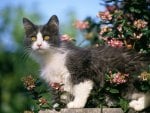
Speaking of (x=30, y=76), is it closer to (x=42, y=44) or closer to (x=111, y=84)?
(x=42, y=44)

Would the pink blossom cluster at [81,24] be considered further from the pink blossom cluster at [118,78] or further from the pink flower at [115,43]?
the pink blossom cluster at [118,78]

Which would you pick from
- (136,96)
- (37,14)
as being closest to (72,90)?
(136,96)

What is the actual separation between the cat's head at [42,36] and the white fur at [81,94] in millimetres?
513

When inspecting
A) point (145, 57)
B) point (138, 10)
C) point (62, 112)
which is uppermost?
point (138, 10)

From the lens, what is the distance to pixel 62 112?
5.43 meters

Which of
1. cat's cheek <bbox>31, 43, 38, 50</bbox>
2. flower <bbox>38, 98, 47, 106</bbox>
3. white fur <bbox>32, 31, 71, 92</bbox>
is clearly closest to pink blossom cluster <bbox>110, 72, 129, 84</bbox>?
white fur <bbox>32, 31, 71, 92</bbox>

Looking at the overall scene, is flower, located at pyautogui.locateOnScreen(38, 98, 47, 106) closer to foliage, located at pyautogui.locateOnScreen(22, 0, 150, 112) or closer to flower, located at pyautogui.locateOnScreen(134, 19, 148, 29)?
foliage, located at pyautogui.locateOnScreen(22, 0, 150, 112)

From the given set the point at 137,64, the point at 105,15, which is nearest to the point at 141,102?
the point at 137,64

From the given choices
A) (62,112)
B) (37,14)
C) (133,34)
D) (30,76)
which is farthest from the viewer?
(37,14)

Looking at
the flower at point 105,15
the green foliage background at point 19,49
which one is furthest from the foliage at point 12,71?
the flower at point 105,15

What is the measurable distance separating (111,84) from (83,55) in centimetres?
42

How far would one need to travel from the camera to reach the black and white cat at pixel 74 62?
5648mm

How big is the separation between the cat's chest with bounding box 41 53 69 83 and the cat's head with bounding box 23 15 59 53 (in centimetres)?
13

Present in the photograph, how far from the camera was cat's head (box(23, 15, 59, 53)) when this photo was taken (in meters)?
5.77
